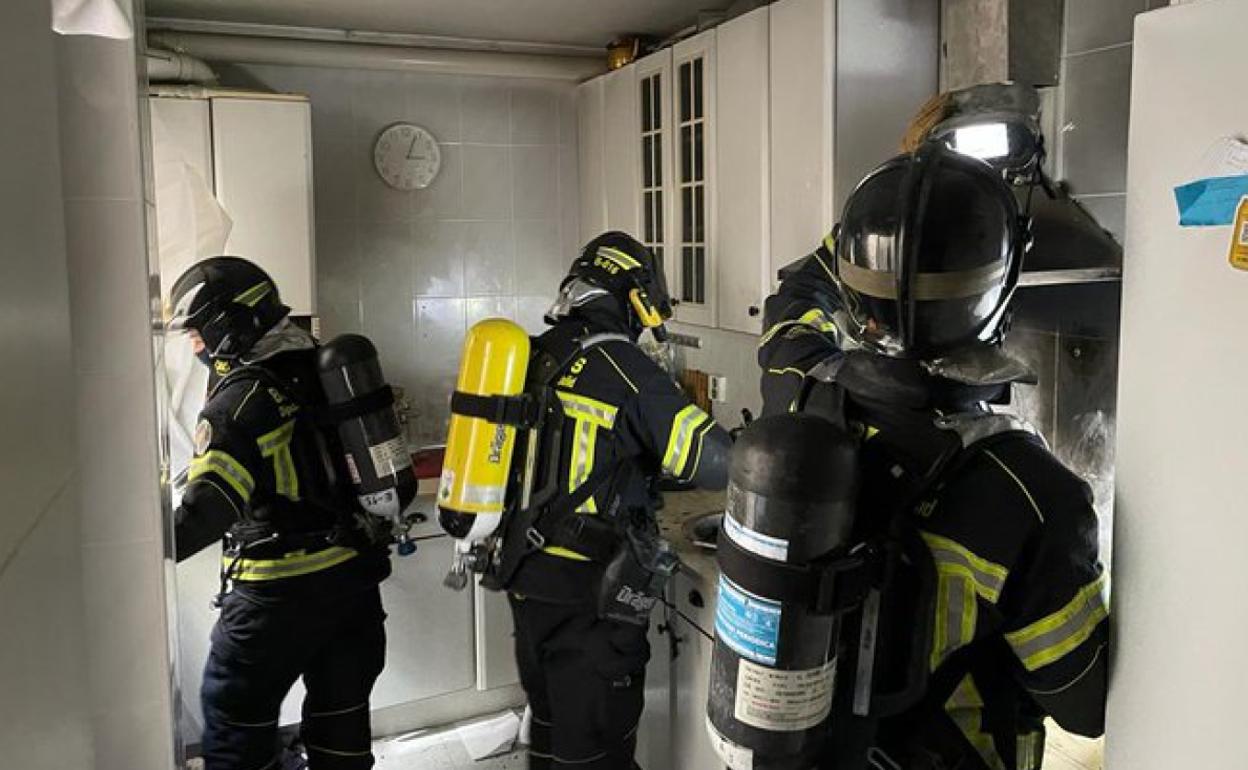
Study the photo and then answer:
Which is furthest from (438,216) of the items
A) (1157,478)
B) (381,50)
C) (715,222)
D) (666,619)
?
(1157,478)

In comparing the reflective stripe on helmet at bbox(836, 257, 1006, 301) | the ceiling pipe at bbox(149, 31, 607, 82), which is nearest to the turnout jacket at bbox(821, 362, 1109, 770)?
the reflective stripe on helmet at bbox(836, 257, 1006, 301)

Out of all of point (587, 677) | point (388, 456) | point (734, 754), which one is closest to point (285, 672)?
point (388, 456)

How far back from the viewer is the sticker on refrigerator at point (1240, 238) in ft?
2.87

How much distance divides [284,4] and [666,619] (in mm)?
2329

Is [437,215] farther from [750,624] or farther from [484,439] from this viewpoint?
[750,624]

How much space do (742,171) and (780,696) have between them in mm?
2088

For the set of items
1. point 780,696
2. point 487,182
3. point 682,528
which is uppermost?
point 487,182

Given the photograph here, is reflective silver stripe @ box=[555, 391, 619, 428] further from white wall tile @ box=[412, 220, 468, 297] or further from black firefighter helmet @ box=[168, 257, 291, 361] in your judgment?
white wall tile @ box=[412, 220, 468, 297]

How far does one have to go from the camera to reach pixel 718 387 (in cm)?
343

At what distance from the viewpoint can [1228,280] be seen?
90cm

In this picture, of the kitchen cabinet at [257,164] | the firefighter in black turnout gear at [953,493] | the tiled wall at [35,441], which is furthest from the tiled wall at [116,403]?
the kitchen cabinet at [257,164]

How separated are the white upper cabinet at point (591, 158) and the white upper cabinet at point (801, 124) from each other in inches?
49.4

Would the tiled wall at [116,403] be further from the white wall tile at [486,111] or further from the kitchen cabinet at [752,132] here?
the white wall tile at [486,111]

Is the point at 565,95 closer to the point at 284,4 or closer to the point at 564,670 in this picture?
the point at 284,4
